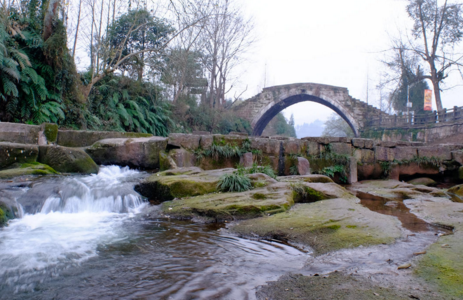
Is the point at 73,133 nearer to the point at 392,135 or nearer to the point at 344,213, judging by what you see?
the point at 344,213

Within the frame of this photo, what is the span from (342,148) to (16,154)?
364 inches

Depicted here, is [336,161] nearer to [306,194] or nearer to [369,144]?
[369,144]

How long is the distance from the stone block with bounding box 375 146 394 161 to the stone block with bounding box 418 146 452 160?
102 centimetres

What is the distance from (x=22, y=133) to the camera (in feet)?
26.3

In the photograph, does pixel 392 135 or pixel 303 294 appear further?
pixel 392 135

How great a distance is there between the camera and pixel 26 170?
629cm

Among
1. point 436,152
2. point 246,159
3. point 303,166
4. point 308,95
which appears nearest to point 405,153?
point 436,152

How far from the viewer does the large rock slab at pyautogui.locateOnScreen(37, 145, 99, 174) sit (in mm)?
7191

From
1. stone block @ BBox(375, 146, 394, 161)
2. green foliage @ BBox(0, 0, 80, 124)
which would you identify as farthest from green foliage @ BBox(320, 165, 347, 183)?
green foliage @ BBox(0, 0, 80, 124)

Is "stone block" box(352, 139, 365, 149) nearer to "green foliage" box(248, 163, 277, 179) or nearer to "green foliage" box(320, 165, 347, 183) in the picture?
"green foliage" box(320, 165, 347, 183)

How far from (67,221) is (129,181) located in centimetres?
218

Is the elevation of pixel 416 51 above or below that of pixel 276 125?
above

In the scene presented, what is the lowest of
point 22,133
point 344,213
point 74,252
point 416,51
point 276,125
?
point 74,252

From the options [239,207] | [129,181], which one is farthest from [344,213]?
[129,181]
